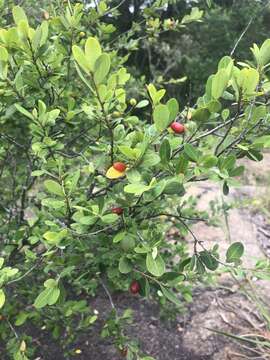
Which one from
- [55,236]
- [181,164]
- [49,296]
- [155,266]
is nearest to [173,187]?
[181,164]

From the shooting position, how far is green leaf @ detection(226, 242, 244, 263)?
3.91ft

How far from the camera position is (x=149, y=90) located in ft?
3.74

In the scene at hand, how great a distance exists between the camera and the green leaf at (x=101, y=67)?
0.85 m

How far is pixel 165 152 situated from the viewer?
1000 mm

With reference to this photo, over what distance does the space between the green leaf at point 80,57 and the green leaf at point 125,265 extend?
0.50 m

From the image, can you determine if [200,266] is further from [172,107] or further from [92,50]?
[92,50]

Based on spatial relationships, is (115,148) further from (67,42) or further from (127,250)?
(67,42)

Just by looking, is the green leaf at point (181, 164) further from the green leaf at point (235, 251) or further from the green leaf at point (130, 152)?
the green leaf at point (235, 251)

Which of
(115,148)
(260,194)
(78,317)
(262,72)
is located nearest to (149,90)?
(115,148)

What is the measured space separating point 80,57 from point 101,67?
42 mm

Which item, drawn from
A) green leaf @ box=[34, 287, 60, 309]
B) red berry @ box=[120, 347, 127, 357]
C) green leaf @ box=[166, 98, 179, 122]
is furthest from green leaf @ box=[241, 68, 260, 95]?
red berry @ box=[120, 347, 127, 357]

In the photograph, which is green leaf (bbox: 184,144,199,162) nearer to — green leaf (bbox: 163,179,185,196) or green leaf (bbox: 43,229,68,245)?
green leaf (bbox: 163,179,185,196)

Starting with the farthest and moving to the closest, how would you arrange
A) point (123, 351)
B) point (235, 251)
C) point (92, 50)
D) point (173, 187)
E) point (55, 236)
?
point (123, 351), point (235, 251), point (55, 236), point (173, 187), point (92, 50)

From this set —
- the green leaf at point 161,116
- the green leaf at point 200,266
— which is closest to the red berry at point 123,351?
the green leaf at point 200,266
